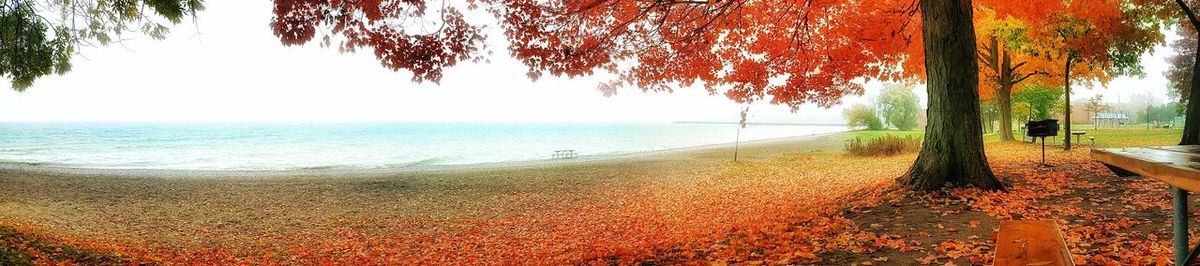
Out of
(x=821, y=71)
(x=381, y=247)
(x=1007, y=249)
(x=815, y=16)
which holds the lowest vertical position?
(x=381, y=247)

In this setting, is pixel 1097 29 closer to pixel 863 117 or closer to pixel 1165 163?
pixel 1165 163

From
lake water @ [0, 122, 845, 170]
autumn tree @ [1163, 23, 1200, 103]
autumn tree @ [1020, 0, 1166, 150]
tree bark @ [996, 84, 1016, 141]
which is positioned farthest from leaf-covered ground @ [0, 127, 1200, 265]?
autumn tree @ [1163, 23, 1200, 103]

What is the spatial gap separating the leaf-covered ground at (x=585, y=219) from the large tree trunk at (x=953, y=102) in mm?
373

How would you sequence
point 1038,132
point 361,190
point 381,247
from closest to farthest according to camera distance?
point 381,247 < point 1038,132 < point 361,190

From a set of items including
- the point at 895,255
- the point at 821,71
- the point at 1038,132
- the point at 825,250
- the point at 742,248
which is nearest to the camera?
the point at 895,255

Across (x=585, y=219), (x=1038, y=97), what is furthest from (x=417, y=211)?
(x=1038, y=97)

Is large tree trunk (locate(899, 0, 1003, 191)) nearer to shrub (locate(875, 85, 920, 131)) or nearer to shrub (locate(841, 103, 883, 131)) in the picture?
shrub (locate(875, 85, 920, 131))

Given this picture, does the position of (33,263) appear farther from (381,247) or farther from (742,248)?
(742,248)

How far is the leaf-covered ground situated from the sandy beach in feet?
0.18

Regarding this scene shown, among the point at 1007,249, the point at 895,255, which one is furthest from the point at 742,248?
the point at 1007,249

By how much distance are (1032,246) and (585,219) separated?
346 inches

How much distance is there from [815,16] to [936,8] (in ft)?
20.7

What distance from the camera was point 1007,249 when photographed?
3.04m

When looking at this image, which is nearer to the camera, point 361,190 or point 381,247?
point 381,247
